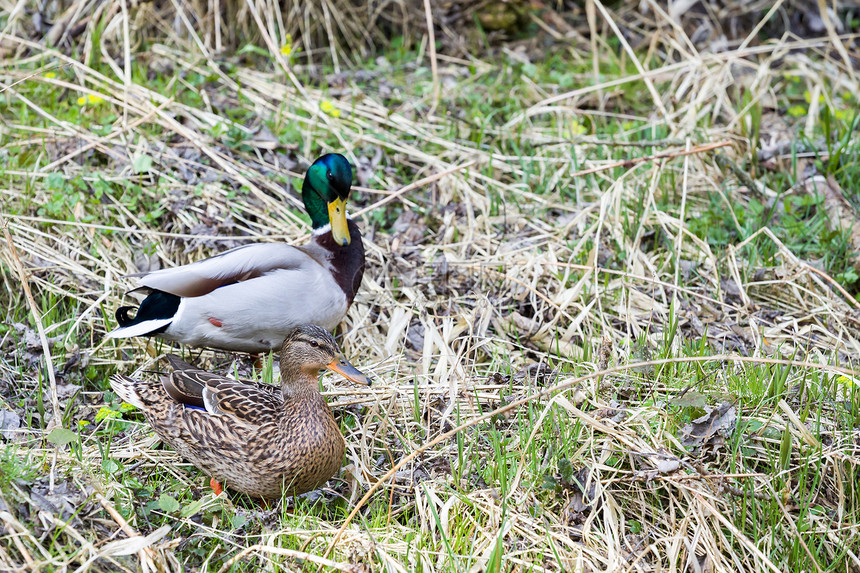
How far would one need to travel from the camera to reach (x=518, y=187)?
4.95 m

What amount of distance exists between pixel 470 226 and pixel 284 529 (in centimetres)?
222

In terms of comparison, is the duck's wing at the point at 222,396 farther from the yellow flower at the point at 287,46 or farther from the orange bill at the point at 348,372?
the yellow flower at the point at 287,46

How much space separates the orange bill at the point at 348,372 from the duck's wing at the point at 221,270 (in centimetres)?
78

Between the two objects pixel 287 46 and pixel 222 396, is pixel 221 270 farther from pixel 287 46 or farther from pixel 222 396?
pixel 287 46

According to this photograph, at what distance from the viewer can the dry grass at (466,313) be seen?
2.83 m

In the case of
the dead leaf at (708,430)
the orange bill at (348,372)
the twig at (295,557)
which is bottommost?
the dead leaf at (708,430)

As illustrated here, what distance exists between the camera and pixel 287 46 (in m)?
5.68

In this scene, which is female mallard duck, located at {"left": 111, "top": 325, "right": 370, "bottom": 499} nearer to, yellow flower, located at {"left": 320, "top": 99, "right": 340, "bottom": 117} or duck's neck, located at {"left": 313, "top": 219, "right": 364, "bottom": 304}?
duck's neck, located at {"left": 313, "top": 219, "right": 364, "bottom": 304}

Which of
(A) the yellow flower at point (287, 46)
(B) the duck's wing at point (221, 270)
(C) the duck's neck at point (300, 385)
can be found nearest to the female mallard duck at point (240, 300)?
(B) the duck's wing at point (221, 270)

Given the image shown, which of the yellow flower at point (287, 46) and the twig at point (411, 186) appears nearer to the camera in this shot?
the twig at point (411, 186)

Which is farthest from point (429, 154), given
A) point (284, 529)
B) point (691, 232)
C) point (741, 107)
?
point (284, 529)

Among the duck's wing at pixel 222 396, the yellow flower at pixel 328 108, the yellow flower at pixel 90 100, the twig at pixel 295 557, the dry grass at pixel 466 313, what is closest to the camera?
the twig at pixel 295 557

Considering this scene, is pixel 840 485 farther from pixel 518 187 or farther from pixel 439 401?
pixel 518 187

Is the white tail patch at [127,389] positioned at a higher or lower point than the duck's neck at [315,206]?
lower
